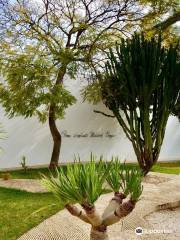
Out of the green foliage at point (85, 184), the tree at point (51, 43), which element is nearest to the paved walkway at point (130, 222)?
the green foliage at point (85, 184)

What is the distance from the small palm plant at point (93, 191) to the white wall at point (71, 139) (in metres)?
9.00

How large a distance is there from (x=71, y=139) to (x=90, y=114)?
1220mm

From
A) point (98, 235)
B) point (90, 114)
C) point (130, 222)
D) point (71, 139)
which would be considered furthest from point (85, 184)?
point (90, 114)

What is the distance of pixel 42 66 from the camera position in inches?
422

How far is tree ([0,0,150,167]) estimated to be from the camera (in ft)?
35.3

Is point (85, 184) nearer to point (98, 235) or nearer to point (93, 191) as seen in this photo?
A: point (93, 191)

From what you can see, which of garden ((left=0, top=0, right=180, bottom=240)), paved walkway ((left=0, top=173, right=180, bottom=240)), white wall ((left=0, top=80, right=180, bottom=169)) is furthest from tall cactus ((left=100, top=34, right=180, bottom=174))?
white wall ((left=0, top=80, right=180, bottom=169))

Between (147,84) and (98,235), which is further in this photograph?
(147,84)

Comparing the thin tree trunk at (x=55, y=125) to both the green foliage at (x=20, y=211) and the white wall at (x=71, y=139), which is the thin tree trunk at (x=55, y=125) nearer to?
the white wall at (x=71, y=139)

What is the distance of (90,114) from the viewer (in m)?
15.0

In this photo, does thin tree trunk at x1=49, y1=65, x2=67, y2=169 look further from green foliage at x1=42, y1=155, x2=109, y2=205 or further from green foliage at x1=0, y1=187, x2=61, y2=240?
green foliage at x1=42, y1=155, x2=109, y2=205

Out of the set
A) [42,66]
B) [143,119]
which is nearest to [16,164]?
[42,66]

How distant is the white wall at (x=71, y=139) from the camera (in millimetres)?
13211

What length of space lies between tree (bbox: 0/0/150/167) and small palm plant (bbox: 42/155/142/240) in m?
6.52
